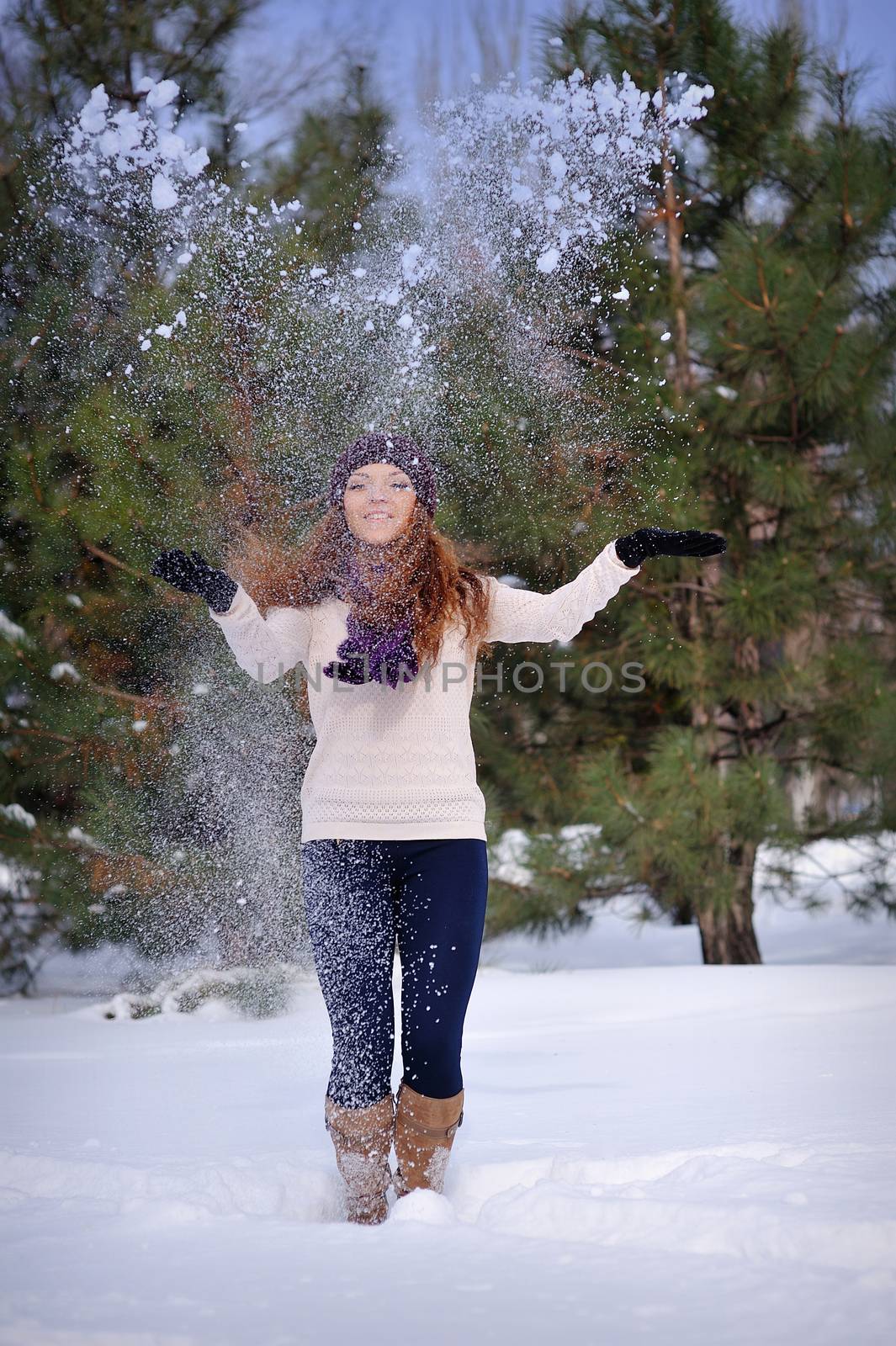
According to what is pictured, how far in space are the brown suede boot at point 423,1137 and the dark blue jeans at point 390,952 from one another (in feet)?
0.06

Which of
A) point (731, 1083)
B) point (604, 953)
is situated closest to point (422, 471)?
point (731, 1083)

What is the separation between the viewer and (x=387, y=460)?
6.72 feet

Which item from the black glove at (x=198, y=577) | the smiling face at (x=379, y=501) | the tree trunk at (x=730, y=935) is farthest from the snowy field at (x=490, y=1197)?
the tree trunk at (x=730, y=935)

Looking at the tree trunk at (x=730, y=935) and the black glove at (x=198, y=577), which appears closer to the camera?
the black glove at (x=198, y=577)

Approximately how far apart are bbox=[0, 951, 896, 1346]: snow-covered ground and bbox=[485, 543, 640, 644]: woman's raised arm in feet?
2.90

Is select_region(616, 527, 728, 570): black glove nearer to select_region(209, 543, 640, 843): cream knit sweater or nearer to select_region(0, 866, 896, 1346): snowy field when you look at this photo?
select_region(209, 543, 640, 843): cream knit sweater

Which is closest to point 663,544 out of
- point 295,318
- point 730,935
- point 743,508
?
point 295,318

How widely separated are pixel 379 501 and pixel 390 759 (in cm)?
44

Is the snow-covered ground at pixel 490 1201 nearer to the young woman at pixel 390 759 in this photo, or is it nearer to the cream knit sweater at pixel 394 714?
the young woman at pixel 390 759

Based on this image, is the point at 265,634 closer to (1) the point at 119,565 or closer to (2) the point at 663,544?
(2) the point at 663,544

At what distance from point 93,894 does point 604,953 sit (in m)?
3.47

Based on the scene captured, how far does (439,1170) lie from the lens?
1847 millimetres

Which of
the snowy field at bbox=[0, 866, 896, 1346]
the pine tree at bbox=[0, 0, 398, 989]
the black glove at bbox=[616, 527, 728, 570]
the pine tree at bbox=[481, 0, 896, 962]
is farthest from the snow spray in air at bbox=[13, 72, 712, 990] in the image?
the black glove at bbox=[616, 527, 728, 570]

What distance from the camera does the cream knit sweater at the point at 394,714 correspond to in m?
1.88
